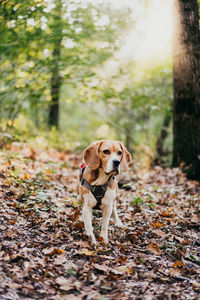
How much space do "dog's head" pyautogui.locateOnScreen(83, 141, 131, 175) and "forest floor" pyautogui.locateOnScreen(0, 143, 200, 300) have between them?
3.75 feet

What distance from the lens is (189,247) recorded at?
4473 millimetres

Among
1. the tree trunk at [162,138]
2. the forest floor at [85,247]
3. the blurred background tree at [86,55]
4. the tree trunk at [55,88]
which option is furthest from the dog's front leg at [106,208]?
the tree trunk at [162,138]

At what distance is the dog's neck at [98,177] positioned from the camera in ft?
14.1

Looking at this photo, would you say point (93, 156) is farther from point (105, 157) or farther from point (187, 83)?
point (187, 83)

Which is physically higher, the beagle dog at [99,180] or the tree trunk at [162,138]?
the beagle dog at [99,180]

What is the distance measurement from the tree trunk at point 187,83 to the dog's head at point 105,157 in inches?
197

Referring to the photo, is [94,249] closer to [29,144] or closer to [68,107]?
[29,144]

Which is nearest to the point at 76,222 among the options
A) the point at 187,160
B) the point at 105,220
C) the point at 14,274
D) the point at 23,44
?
the point at 105,220

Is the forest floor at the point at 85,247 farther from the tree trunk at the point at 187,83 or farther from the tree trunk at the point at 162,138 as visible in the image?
the tree trunk at the point at 162,138

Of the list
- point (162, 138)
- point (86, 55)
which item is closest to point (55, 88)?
point (86, 55)

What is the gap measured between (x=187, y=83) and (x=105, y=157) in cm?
580

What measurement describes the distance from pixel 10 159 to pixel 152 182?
14.0ft

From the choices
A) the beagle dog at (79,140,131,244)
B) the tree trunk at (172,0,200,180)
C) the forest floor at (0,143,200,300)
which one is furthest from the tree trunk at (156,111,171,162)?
the beagle dog at (79,140,131,244)

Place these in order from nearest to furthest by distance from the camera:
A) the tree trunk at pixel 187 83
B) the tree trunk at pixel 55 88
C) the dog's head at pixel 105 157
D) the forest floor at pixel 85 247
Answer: the forest floor at pixel 85 247
the dog's head at pixel 105 157
the tree trunk at pixel 187 83
the tree trunk at pixel 55 88
